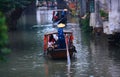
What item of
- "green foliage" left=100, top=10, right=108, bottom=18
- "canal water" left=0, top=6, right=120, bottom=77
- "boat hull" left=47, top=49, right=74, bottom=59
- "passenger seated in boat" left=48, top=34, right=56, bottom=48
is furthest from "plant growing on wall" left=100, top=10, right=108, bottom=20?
"boat hull" left=47, top=49, right=74, bottom=59

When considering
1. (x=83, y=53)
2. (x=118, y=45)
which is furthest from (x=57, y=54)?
(x=118, y=45)

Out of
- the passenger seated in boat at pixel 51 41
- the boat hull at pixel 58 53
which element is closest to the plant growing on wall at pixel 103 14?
the passenger seated in boat at pixel 51 41

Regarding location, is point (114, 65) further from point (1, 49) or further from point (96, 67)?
point (1, 49)

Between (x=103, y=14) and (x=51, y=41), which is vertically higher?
(x=103, y=14)

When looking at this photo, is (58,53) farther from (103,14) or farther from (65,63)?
(103,14)

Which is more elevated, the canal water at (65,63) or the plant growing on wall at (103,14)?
the plant growing on wall at (103,14)

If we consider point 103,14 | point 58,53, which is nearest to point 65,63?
point 58,53

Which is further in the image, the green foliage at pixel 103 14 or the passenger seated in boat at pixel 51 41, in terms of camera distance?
the green foliage at pixel 103 14

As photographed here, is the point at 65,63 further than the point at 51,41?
No

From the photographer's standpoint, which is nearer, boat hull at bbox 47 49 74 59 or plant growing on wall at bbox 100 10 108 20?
boat hull at bbox 47 49 74 59

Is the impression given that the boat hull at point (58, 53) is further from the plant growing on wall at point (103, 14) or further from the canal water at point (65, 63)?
the plant growing on wall at point (103, 14)

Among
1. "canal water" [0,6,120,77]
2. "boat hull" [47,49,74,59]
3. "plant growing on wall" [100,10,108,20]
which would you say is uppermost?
"plant growing on wall" [100,10,108,20]

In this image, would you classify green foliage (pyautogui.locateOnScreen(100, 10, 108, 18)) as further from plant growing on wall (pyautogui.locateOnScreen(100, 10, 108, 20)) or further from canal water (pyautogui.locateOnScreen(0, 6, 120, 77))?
canal water (pyautogui.locateOnScreen(0, 6, 120, 77))

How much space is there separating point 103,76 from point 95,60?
4.06 meters
